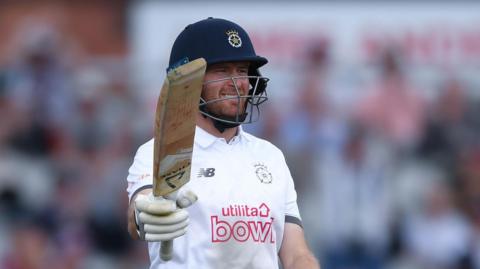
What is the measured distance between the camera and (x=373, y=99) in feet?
38.3

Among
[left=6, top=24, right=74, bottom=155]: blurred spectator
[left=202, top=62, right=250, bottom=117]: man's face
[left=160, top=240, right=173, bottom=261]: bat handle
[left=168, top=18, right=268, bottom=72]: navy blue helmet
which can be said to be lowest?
[left=6, top=24, right=74, bottom=155]: blurred spectator

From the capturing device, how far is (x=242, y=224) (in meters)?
5.97

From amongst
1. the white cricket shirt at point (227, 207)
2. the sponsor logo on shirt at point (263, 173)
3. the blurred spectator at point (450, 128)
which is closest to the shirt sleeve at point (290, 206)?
the white cricket shirt at point (227, 207)

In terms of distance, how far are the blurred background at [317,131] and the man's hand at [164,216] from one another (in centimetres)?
542

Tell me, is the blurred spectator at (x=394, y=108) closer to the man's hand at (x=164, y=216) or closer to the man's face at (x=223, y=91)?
the man's face at (x=223, y=91)

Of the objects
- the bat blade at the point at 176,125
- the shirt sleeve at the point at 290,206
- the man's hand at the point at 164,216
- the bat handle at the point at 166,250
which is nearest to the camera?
the bat blade at the point at 176,125

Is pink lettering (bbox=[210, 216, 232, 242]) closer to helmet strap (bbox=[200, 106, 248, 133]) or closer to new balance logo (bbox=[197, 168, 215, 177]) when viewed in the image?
new balance logo (bbox=[197, 168, 215, 177])

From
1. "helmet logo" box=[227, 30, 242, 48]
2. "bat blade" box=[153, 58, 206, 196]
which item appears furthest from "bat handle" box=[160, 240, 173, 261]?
"helmet logo" box=[227, 30, 242, 48]

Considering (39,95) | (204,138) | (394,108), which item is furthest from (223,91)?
(39,95)

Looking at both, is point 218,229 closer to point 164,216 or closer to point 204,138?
point 204,138

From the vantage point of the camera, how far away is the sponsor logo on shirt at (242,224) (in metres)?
5.93

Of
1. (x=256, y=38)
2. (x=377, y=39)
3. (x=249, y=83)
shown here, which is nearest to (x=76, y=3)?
(x=256, y=38)

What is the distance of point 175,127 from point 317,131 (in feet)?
19.3

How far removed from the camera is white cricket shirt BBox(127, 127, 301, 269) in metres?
5.93
